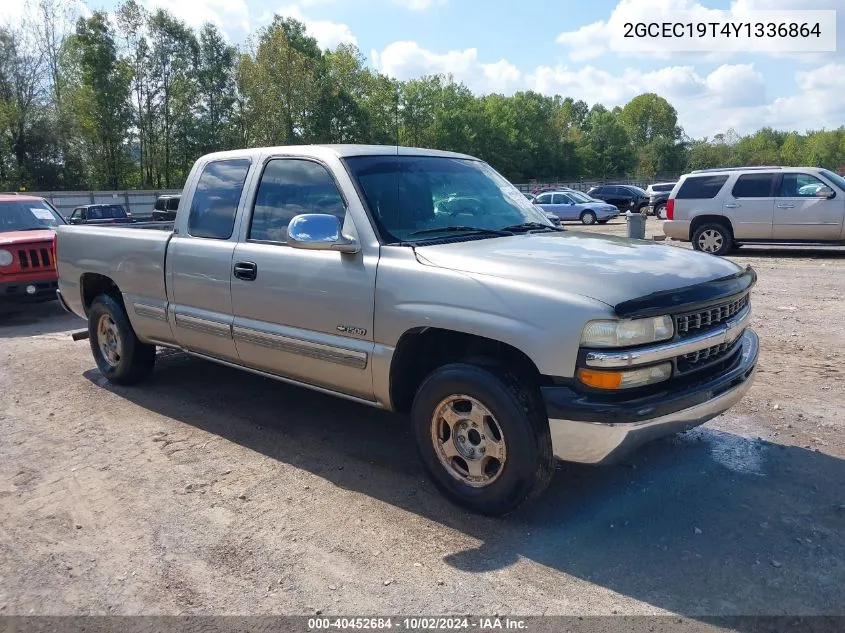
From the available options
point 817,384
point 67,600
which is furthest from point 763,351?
point 67,600

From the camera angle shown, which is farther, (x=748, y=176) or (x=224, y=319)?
(x=748, y=176)

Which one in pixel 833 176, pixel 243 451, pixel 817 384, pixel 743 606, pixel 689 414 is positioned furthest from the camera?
pixel 833 176

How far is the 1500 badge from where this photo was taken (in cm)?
402

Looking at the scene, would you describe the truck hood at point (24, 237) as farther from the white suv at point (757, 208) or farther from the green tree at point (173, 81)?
the green tree at point (173, 81)

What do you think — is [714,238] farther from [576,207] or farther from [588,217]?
[576,207]

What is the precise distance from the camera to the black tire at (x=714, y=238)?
14.9 m

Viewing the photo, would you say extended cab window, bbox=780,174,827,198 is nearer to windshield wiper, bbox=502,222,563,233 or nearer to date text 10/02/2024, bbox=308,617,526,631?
windshield wiper, bbox=502,222,563,233

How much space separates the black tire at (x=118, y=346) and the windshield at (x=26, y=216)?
5149mm

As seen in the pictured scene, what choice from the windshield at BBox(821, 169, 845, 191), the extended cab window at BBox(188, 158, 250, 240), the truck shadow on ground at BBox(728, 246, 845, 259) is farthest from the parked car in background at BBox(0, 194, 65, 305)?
the windshield at BBox(821, 169, 845, 191)

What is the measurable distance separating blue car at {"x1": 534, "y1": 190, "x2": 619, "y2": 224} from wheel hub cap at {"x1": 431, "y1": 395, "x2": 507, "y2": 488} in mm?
27423

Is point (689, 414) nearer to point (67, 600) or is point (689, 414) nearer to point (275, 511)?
point (275, 511)

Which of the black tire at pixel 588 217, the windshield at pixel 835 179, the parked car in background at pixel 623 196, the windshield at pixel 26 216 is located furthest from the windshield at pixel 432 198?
the parked car in background at pixel 623 196

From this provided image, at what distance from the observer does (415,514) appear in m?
3.74

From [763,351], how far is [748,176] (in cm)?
943
